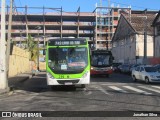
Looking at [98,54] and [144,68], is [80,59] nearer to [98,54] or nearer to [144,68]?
[144,68]

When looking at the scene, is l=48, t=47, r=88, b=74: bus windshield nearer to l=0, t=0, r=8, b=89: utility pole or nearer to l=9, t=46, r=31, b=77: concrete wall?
l=0, t=0, r=8, b=89: utility pole

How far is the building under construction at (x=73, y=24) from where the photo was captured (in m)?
124

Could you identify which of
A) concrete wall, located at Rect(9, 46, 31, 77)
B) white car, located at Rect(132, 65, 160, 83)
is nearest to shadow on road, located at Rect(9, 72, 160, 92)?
white car, located at Rect(132, 65, 160, 83)

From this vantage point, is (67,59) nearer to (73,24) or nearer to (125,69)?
(125,69)

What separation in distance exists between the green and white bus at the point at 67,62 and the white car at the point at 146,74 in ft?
30.3

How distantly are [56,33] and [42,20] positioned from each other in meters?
6.82

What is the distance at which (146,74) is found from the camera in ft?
99.7

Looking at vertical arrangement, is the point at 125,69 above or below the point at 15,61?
below

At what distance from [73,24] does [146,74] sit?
319ft

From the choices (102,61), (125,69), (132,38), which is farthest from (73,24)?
(102,61)

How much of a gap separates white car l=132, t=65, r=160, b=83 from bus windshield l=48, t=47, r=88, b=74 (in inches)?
371

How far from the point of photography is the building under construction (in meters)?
124

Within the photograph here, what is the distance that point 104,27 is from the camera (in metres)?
134

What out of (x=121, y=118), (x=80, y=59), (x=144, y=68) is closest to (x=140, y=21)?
(x=144, y=68)
